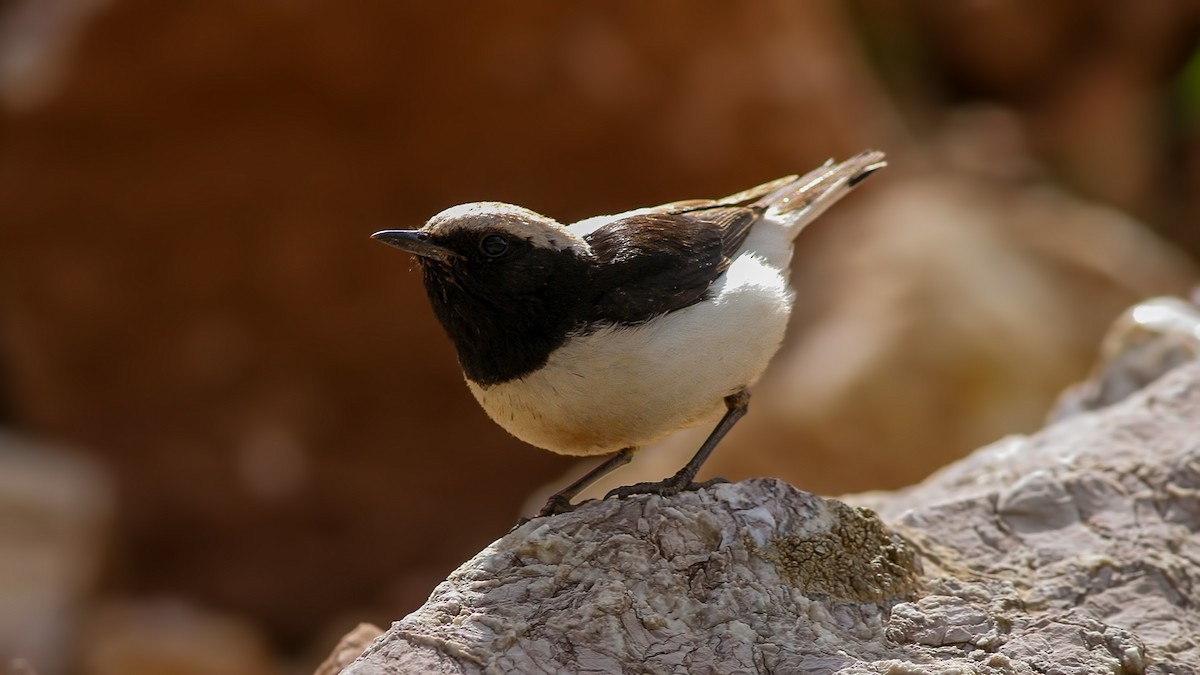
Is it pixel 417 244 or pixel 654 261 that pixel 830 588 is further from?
pixel 417 244

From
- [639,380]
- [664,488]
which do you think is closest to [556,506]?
[664,488]

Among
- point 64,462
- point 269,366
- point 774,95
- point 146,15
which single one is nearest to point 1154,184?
point 774,95

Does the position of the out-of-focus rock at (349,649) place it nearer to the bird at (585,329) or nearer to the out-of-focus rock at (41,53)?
the bird at (585,329)

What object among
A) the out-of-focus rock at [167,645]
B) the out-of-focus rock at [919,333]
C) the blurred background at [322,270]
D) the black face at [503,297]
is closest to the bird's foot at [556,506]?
the black face at [503,297]

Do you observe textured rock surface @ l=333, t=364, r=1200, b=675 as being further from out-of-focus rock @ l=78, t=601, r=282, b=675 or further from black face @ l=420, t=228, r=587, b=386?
out-of-focus rock @ l=78, t=601, r=282, b=675

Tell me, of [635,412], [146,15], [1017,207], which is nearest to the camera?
[635,412]

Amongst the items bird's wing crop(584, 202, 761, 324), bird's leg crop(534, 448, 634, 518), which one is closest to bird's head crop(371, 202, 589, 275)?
bird's wing crop(584, 202, 761, 324)

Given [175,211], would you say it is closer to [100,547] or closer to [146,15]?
[146,15]

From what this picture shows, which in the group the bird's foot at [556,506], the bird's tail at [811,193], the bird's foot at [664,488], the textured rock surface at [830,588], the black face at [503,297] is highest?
the bird's tail at [811,193]
